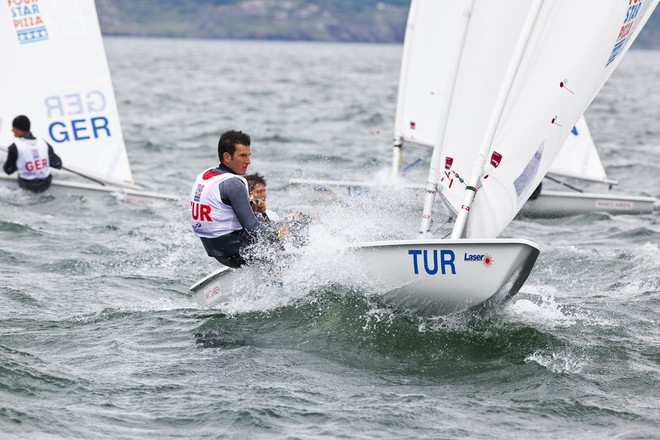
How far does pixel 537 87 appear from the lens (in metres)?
5.59

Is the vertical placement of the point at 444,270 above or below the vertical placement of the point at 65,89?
below

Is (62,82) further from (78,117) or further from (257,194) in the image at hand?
(257,194)

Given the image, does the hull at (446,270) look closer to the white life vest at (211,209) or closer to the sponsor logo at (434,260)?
the sponsor logo at (434,260)

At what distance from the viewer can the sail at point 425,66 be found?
10469 millimetres

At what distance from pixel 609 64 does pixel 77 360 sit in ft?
11.6

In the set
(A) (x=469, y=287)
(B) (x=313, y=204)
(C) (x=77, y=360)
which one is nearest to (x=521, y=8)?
(A) (x=469, y=287)

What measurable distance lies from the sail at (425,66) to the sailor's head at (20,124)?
4111 millimetres

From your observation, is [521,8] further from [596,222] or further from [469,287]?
[596,222]

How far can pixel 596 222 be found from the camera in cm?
1044

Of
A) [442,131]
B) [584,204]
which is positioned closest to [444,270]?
[442,131]

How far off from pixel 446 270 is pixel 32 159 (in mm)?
6127

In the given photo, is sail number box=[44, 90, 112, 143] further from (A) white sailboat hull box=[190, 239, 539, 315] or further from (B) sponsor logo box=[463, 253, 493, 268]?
(B) sponsor logo box=[463, 253, 493, 268]

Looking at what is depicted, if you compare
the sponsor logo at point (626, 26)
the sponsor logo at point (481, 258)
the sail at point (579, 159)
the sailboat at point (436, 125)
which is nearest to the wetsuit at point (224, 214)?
the sponsor logo at point (481, 258)

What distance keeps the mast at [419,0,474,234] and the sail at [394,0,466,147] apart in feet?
12.9
